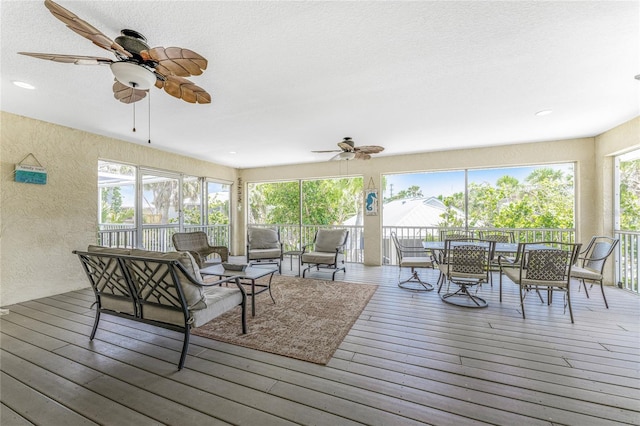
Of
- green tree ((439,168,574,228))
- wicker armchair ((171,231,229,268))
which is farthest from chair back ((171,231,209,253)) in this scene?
green tree ((439,168,574,228))

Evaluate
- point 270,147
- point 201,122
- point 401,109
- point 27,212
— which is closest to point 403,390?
point 401,109

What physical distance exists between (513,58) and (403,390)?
2879mm

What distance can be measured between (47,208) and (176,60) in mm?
3893

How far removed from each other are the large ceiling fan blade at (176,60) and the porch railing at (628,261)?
20.0ft

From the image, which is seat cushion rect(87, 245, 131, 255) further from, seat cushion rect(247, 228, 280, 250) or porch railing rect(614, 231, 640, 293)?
porch railing rect(614, 231, 640, 293)

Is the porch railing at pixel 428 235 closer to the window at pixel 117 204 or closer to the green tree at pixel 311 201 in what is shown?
the green tree at pixel 311 201

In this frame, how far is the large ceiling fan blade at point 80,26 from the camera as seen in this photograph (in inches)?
52.5

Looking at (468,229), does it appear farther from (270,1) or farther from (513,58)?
(270,1)

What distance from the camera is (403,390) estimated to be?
5.88 feet

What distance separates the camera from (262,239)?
5.86 metres

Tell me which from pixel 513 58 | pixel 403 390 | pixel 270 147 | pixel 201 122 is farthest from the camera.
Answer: pixel 270 147

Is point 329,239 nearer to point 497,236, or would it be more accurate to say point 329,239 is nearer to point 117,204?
point 497,236

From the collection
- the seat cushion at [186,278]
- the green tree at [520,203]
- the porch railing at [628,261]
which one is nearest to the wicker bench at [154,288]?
the seat cushion at [186,278]

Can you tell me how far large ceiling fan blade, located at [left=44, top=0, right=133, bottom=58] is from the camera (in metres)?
1.33
